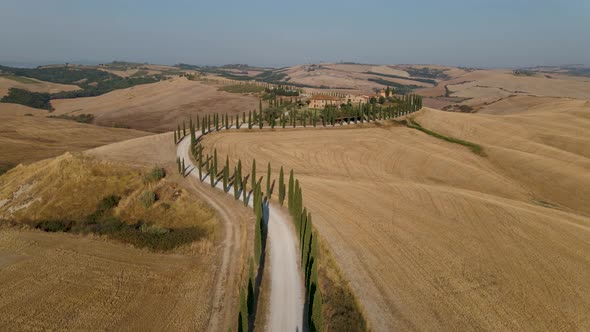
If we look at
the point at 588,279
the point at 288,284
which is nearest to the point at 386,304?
the point at 288,284

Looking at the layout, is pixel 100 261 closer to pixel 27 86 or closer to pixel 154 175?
pixel 154 175

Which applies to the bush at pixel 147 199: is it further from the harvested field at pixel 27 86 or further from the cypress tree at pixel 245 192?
the harvested field at pixel 27 86

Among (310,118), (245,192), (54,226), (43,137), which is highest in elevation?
(310,118)

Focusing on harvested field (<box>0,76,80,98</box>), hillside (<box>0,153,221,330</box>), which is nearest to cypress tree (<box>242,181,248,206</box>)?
hillside (<box>0,153,221,330</box>)

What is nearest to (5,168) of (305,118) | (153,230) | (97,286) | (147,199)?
(147,199)

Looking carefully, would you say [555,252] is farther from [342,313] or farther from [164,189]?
[164,189]
